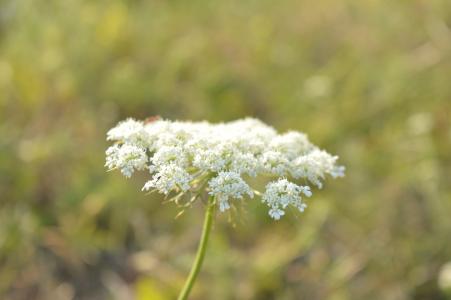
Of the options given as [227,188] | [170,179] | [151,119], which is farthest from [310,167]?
[151,119]

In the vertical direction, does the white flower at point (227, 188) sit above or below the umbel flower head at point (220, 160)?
below

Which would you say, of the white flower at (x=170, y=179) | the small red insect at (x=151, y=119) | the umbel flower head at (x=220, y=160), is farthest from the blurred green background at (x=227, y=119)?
the white flower at (x=170, y=179)

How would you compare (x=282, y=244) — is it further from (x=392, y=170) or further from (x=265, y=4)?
(x=265, y=4)

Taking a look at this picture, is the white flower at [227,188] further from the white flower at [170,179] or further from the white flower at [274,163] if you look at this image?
the white flower at [274,163]

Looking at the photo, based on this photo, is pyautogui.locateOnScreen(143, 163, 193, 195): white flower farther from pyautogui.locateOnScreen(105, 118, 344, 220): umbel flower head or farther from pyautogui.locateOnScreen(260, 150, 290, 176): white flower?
pyautogui.locateOnScreen(260, 150, 290, 176): white flower

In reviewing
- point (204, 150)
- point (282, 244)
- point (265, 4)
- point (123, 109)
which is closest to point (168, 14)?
point (265, 4)

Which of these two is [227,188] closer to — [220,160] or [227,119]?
[220,160]

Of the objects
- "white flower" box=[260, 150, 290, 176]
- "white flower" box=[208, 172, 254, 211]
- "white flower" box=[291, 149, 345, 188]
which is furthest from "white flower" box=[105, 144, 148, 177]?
"white flower" box=[291, 149, 345, 188]
